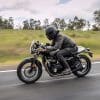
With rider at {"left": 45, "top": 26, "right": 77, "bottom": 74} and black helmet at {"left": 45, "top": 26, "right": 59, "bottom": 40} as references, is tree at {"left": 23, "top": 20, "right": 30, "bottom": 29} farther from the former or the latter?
black helmet at {"left": 45, "top": 26, "right": 59, "bottom": 40}

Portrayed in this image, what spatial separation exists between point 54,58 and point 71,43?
638mm

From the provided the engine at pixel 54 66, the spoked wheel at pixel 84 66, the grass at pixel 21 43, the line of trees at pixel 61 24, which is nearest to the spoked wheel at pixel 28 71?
the engine at pixel 54 66

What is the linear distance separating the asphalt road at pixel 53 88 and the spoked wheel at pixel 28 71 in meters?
0.16

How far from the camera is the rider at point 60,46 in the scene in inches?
433

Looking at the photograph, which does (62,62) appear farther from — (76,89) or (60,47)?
(76,89)

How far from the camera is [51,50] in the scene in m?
11.0

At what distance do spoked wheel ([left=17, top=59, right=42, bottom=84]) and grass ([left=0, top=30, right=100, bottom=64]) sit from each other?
22.4ft

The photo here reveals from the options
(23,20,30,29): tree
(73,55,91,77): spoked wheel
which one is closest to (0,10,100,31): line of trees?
(23,20,30,29): tree

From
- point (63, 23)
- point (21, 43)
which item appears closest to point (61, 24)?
point (63, 23)

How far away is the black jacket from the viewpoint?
36.0ft

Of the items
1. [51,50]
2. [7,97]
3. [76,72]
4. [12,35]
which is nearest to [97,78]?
[76,72]

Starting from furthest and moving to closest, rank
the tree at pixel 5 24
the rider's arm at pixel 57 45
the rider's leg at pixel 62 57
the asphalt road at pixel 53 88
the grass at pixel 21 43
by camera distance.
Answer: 1. the tree at pixel 5 24
2. the grass at pixel 21 43
3. the rider's leg at pixel 62 57
4. the rider's arm at pixel 57 45
5. the asphalt road at pixel 53 88

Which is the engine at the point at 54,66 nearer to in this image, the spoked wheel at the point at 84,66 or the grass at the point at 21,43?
the spoked wheel at the point at 84,66

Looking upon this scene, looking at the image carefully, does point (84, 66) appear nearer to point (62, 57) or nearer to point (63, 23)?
point (62, 57)
